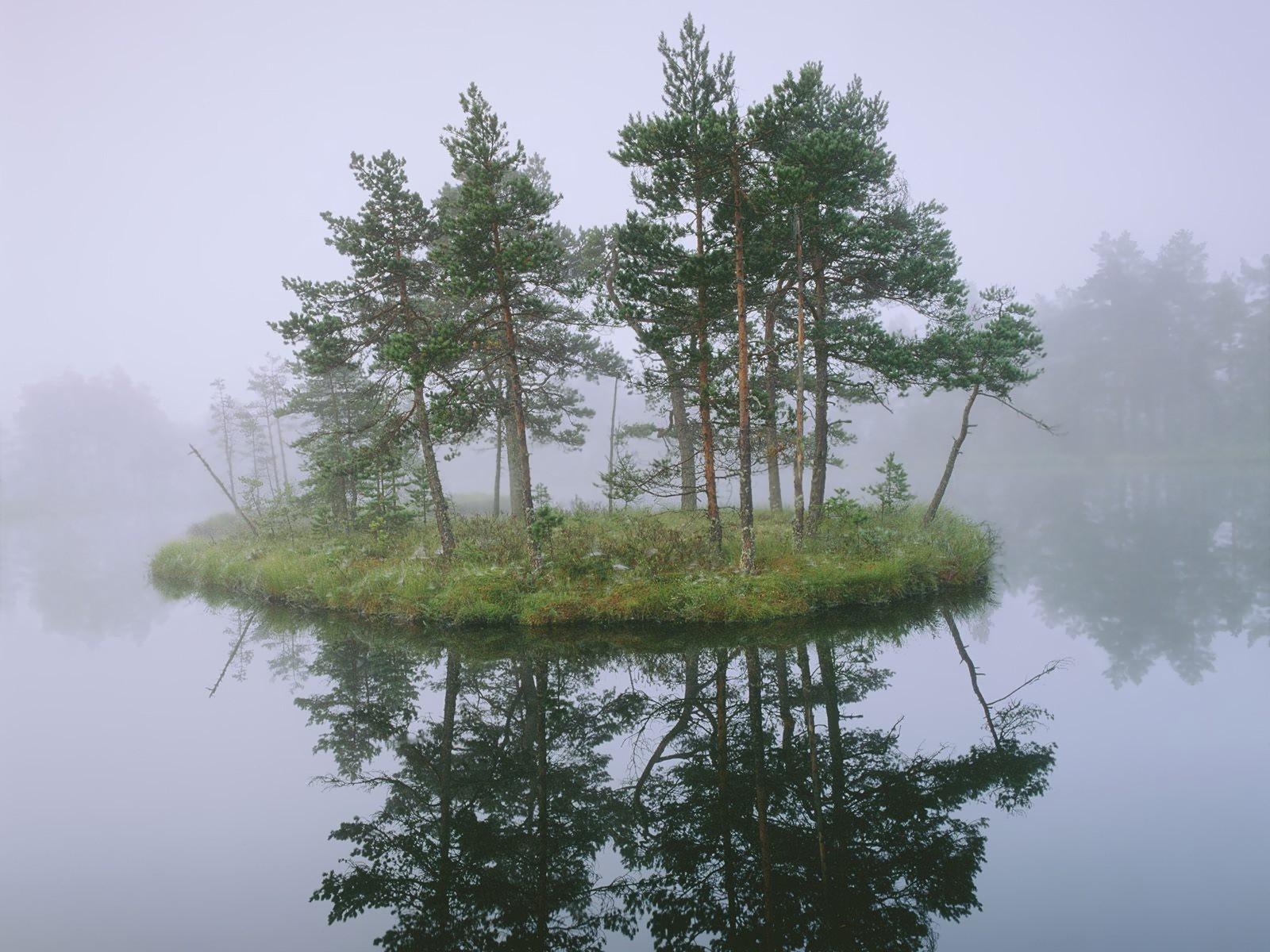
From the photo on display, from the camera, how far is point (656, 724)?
9602mm

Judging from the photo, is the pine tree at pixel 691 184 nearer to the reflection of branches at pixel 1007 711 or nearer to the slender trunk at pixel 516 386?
the slender trunk at pixel 516 386

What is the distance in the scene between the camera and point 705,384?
610 inches

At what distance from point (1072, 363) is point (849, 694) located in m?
85.7

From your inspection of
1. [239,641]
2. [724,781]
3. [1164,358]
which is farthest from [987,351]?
[1164,358]

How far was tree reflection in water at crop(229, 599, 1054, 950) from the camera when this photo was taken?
5.44 m

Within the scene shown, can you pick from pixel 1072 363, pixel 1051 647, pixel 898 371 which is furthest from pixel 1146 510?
pixel 1072 363

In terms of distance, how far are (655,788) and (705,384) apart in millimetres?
10249

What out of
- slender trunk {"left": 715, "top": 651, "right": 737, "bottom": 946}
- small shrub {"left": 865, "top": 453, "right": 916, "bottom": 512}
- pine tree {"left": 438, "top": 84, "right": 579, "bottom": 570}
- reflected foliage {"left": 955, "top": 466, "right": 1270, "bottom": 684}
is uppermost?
pine tree {"left": 438, "top": 84, "right": 579, "bottom": 570}

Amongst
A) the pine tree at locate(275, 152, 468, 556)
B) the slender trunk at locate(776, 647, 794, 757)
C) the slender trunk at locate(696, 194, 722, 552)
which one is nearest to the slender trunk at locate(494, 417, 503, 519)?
the pine tree at locate(275, 152, 468, 556)

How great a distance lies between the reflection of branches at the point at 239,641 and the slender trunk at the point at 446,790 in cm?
508

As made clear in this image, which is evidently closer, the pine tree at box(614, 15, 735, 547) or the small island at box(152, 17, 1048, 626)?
the pine tree at box(614, 15, 735, 547)

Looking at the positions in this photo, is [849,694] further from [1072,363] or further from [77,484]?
[77,484]

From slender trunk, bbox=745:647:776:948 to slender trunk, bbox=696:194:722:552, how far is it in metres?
5.20

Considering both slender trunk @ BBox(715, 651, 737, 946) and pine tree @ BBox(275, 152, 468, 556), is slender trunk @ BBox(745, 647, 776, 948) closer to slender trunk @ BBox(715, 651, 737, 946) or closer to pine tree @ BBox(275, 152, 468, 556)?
slender trunk @ BBox(715, 651, 737, 946)
